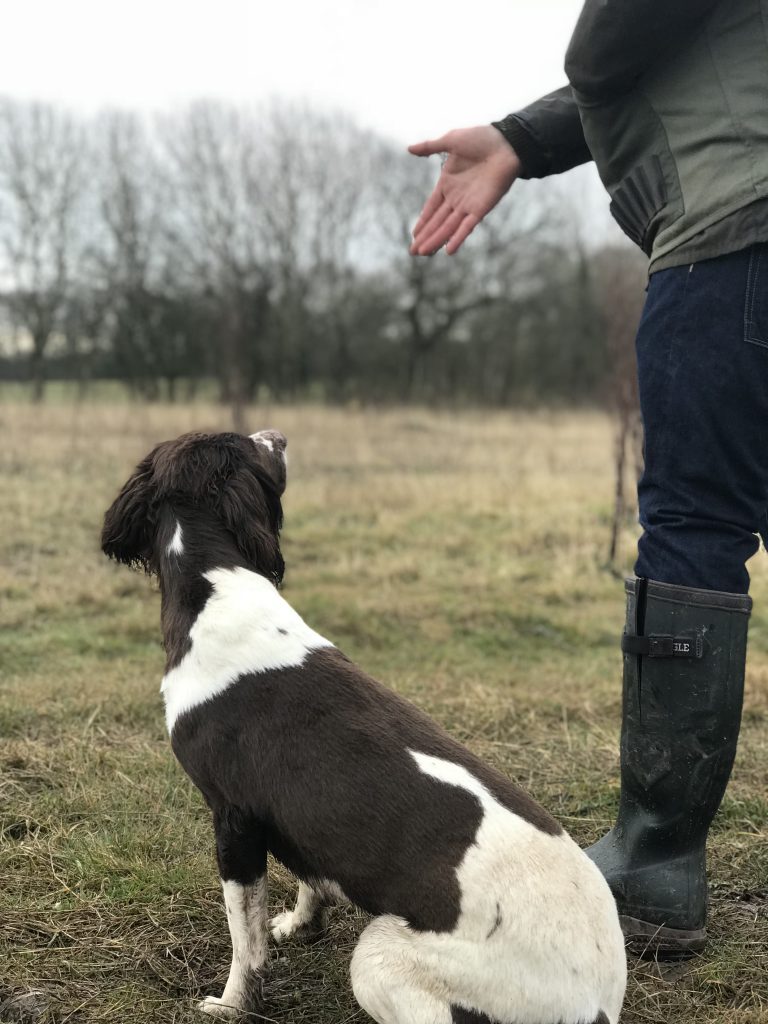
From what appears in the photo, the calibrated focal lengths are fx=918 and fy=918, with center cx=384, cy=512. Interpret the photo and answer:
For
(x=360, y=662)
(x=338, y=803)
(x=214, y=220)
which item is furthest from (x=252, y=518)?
(x=214, y=220)

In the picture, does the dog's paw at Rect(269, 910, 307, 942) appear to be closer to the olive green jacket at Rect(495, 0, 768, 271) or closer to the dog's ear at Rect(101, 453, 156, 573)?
the dog's ear at Rect(101, 453, 156, 573)

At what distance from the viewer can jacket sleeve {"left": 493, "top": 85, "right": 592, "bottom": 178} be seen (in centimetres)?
278

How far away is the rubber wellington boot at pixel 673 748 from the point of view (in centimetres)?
242

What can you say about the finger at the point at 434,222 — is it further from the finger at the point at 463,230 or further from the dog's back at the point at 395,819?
the dog's back at the point at 395,819

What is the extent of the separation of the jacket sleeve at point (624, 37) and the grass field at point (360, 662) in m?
2.32

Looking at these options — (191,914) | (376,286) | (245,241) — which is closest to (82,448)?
(191,914)

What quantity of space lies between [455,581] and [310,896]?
15.8ft

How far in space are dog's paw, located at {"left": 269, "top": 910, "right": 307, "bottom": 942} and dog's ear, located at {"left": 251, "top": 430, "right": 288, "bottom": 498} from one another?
1215 mm

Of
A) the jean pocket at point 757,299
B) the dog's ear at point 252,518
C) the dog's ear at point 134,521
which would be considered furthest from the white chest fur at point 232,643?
the jean pocket at point 757,299

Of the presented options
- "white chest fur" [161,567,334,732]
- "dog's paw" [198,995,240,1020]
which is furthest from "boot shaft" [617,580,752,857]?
"dog's paw" [198,995,240,1020]

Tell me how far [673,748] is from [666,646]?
0.93 feet

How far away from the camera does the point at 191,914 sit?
265 centimetres

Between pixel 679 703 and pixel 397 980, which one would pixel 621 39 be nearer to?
pixel 679 703

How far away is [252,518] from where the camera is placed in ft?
8.12
